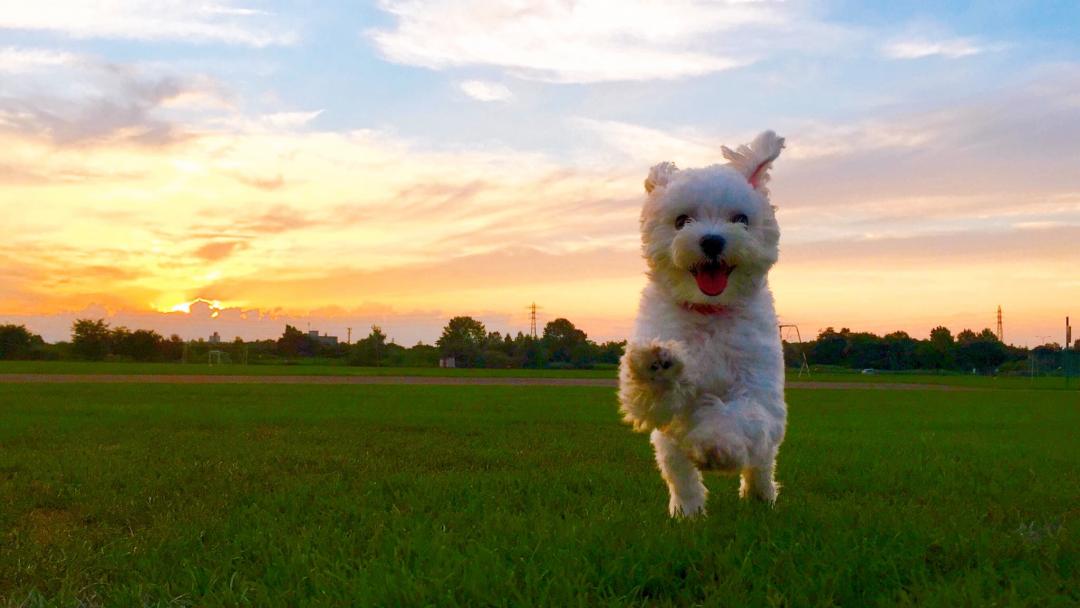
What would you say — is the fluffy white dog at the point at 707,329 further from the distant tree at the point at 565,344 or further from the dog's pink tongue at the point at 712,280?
the distant tree at the point at 565,344

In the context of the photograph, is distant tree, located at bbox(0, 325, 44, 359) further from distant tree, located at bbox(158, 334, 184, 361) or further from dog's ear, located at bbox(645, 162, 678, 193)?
dog's ear, located at bbox(645, 162, 678, 193)

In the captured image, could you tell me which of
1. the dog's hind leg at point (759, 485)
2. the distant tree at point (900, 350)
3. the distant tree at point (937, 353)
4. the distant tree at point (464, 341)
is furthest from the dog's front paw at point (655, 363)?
the distant tree at point (937, 353)

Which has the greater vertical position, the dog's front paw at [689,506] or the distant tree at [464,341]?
the distant tree at [464,341]

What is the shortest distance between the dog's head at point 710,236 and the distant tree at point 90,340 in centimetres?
9272

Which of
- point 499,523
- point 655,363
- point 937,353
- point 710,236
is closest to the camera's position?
point 655,363

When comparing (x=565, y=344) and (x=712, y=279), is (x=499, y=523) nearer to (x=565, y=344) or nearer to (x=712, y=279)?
(x=712, y=279)

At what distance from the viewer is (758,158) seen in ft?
19.0

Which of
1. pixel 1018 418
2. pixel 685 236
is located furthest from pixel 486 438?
pixel 1018 418

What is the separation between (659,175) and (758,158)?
609mm

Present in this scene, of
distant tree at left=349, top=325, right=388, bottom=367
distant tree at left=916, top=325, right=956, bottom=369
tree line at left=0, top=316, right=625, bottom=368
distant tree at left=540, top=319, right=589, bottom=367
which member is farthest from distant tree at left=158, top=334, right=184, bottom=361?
distant tree at left=916, top=325, right=956, bottom=369

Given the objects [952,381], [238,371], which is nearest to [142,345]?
[238,371]

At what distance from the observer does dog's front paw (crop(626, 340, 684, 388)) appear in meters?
4.79

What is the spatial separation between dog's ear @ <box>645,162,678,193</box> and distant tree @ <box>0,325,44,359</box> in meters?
96.6

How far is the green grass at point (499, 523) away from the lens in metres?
4.27
